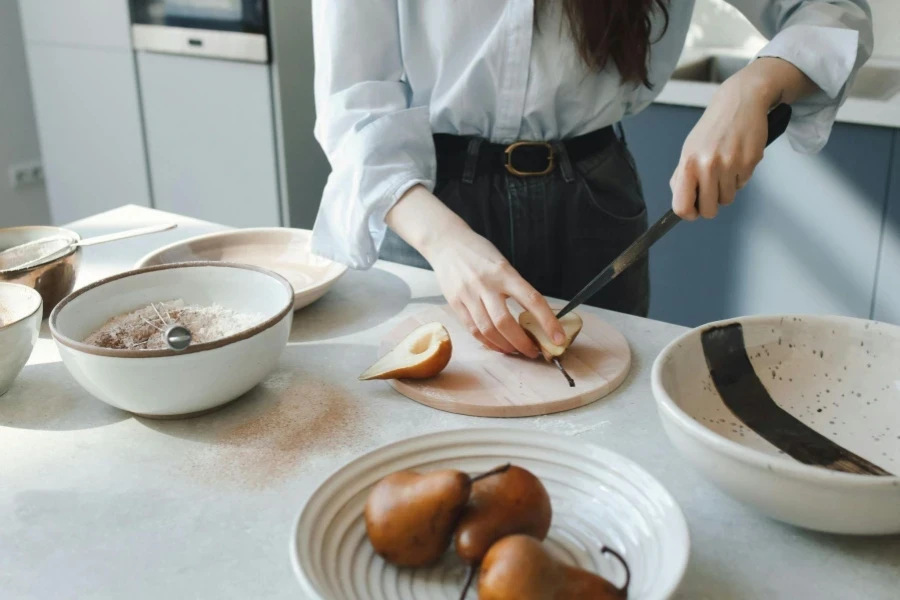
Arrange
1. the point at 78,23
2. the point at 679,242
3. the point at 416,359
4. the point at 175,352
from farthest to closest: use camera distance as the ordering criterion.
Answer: the point at 78,23, the point at 679,242, the point at 416,359, the point at 175,352

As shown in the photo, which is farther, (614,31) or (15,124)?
(15,124)

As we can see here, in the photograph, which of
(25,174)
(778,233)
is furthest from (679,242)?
(25,174)

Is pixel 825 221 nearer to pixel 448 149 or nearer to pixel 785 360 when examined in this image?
pixel 448 149

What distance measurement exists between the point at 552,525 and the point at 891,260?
4.86 ft

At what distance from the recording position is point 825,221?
1854 mm

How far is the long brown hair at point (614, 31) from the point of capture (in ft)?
3.49

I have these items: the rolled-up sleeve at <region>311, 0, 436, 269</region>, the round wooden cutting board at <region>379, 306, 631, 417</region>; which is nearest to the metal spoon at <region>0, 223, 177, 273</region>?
the rolled-up sleeve at <region>311, 0, 436, 269</region>

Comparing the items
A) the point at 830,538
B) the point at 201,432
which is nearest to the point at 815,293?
the point at 830,538

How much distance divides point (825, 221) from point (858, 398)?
121 cm

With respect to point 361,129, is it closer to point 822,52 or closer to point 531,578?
point 822,52

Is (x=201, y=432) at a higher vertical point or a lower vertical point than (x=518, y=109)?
lower

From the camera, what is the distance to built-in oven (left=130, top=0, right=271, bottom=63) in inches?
90.4

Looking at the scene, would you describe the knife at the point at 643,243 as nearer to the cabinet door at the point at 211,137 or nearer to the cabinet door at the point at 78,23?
the cabinet door at the point at 211,137

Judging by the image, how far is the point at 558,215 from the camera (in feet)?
3.92
